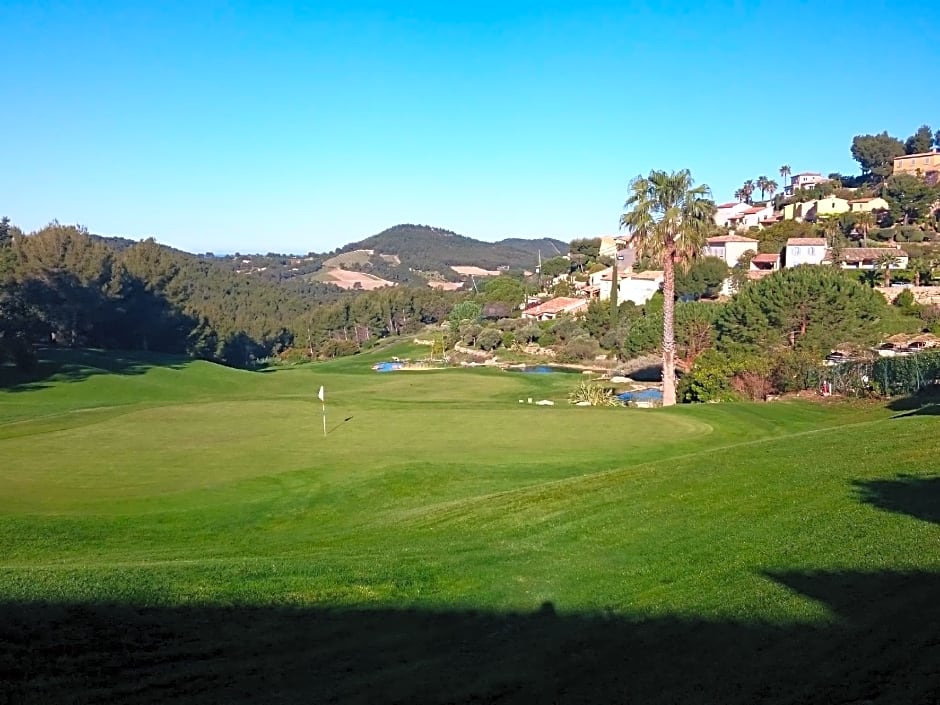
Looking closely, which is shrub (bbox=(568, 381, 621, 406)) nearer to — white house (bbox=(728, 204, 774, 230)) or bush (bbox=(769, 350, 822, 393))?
bush (bbox=(769, 350, 822, 393))

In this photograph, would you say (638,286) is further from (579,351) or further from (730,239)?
(579,351)

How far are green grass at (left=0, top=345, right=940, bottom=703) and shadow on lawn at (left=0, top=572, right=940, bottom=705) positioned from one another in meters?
0.03

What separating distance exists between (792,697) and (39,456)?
62.9ft

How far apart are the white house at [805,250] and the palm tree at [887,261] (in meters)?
6.36

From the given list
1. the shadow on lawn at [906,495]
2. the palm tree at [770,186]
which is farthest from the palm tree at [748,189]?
the shadow on lawn at [906,495]

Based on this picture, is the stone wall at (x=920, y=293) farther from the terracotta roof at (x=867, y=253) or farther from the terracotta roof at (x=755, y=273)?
the terracotta roof at (x=755, y=273)

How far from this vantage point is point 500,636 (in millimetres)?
9078

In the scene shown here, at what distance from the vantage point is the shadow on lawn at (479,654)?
22.2 feet

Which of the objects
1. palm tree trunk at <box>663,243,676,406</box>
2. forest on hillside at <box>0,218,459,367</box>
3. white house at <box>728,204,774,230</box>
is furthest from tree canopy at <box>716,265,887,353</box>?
white house at <box>728,204,774,230</box>

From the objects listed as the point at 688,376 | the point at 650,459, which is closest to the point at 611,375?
the point at 688,376

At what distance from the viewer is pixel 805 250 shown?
3430 inches

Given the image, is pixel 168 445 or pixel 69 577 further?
pixel 168 445

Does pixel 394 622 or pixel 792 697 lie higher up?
pixel 792 697

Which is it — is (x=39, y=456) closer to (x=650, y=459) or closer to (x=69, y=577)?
(x=69, y=577)
